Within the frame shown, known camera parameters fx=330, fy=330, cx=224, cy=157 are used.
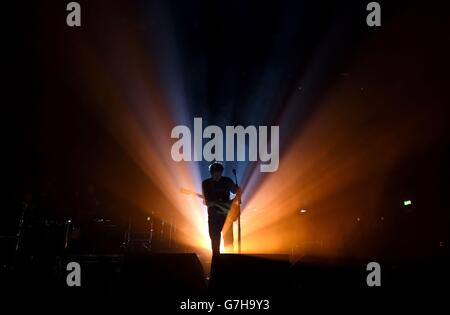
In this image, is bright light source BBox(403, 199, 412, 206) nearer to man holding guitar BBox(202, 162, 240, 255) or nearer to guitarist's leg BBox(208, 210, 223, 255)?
man holding guitar BBox(202, 162, 240, 255)

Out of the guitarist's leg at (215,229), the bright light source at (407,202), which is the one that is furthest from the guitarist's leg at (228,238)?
the bright light source at (407,202)

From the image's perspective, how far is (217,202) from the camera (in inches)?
210

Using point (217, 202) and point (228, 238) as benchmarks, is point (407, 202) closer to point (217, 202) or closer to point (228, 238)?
point (228, 238)

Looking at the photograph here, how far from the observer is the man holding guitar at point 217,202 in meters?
5.27

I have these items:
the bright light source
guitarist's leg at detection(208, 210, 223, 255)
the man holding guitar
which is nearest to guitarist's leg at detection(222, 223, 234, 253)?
the man holding guitar

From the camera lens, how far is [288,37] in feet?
23.8

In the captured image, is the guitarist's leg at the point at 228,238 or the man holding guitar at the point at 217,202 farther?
the guitarist's leg at the point at 228,238

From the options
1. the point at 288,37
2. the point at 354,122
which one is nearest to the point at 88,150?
the point at 288,37

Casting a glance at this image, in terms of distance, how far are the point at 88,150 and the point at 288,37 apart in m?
5.46

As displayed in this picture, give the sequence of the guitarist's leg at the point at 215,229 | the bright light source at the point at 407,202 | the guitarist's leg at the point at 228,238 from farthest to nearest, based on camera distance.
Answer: the bright light source at the point at 407,202 < the guitarist's leg at the point at 228,238 < the guitarist's leg at the point at 215,229

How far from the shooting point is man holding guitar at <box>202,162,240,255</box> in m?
5.27

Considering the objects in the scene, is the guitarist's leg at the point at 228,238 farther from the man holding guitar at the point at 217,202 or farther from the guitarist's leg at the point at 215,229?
the guitarist's leg at the point at 215,229

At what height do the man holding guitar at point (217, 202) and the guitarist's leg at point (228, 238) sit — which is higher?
the man holding guitar at point (217, 202)
